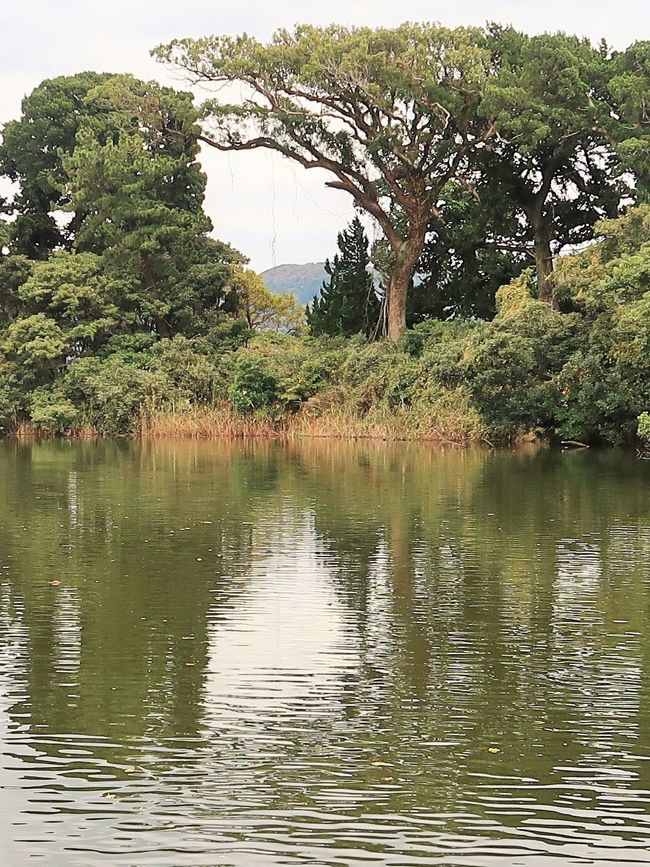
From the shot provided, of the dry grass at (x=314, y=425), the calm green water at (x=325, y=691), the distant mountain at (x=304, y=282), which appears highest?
the distant mountain at (x=304, y=282)

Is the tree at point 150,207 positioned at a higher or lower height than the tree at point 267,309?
higher

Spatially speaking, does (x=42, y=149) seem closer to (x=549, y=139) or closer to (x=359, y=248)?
(x=359, y=248)

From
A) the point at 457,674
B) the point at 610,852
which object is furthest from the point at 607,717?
the point at 610,852

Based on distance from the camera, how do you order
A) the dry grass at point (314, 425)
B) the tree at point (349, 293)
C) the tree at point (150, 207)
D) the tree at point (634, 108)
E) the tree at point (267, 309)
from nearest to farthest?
the dry grass at point (314, 425) < the tree at point (634, 108) < the tree at point (150, 207) < the tree at point (349, 293) < the tree at point (267, 309)

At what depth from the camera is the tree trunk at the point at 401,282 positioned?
130ft

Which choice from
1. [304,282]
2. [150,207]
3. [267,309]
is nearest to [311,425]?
[150,207]

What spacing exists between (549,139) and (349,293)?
926cm

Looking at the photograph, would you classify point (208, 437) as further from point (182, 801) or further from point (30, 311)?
point (182, 801)

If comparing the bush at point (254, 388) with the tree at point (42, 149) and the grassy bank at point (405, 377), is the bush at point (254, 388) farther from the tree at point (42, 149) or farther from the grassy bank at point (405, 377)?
the tree at point (42, 149)

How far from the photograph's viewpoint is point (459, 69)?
3531cm

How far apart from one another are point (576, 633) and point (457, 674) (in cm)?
152

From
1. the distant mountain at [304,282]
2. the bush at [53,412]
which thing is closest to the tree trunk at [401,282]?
the bush at [53,412]

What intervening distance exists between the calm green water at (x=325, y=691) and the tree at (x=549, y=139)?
69.2 ft

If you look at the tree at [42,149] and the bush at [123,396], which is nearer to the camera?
the bush at [123,396]
